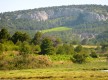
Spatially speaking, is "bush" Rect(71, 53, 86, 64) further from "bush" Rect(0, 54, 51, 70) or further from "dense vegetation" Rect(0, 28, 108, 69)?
"bush" Rect(0, 54, 51, 70)

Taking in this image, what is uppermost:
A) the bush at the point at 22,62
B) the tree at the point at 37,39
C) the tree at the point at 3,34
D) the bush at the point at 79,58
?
the tree at the point at 3,34

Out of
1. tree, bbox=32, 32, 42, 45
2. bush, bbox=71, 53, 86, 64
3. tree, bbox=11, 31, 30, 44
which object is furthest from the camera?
tree, bbox=32, 32, 42, 45

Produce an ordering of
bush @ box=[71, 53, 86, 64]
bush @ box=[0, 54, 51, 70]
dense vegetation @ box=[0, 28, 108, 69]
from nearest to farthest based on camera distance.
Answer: bush @ box=[0, 54, 51, 70] → dense vegetation @ box=[0, 28, 108, 69] → bush @ box=[71, 53, 86, 64]

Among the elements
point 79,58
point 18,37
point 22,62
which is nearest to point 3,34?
point 18,37

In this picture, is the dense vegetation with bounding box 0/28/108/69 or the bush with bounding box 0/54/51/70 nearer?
the bush with bounding box 0/54/51/70

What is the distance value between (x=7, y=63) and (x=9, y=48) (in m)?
21.0

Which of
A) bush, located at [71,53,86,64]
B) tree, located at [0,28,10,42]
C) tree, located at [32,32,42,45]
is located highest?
tree, located at [0,28,10,42]

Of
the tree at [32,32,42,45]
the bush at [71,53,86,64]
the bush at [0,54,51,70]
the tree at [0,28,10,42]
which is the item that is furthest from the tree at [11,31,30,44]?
the bush at [0,54,51,70]

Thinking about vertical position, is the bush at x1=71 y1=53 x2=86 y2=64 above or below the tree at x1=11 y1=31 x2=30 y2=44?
below

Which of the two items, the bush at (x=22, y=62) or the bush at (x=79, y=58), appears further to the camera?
the bush at (x=79, y=58)

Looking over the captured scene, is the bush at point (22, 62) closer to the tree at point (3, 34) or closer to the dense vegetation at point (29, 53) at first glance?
the dense vegetation at point (29, 53)

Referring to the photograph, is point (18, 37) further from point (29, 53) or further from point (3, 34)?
point (29, 53)

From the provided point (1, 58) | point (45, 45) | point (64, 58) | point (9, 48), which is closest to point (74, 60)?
point (64, 58)

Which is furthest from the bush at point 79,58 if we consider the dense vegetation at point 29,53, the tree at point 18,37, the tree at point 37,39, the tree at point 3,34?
the tree at point 37,39
